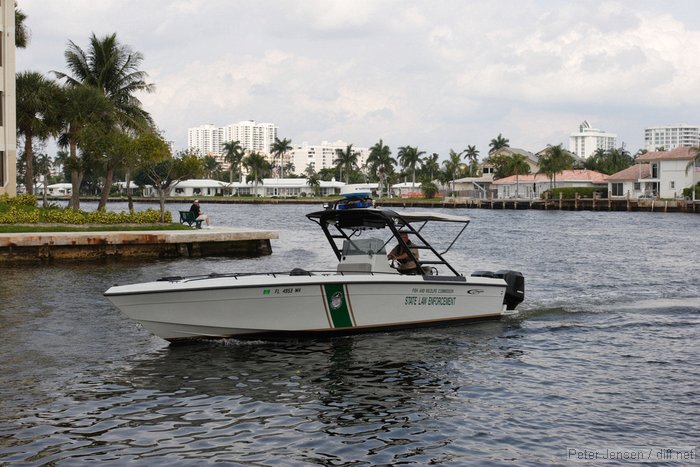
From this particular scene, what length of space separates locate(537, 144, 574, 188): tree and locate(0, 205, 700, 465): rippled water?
9894 centimetres

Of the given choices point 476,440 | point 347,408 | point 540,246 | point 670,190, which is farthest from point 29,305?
point 670,190

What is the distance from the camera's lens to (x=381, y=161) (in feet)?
502

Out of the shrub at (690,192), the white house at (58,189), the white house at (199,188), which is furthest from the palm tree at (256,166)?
the shrub at (690,192)

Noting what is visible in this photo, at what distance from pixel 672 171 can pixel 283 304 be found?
96.0 metres

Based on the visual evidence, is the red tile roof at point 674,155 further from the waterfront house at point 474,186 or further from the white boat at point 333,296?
the white boat at point 333,296

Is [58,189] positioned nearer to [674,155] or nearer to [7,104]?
[674,155]

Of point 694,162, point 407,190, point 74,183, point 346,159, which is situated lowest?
point 74,183

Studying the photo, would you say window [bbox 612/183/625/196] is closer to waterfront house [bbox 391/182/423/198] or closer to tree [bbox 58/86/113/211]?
waterfront house [bbox 391/182/423/198]

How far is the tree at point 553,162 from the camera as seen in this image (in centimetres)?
11650

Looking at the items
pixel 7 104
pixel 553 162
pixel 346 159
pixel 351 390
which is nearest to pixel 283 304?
pixel 351 390

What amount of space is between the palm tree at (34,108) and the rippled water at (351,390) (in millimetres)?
25846

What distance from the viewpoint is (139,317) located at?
45.5 ft

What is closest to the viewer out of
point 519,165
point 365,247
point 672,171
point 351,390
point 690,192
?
point 351,390

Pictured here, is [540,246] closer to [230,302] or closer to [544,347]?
[544,347]
